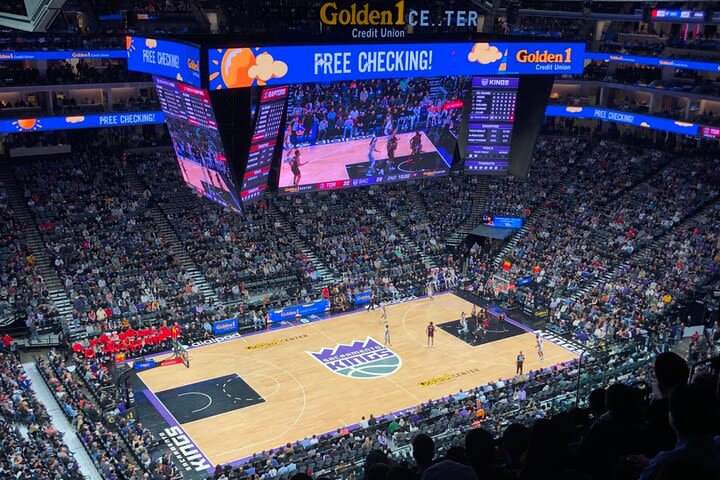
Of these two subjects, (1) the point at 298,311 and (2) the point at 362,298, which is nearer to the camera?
(1) the point at 298,311

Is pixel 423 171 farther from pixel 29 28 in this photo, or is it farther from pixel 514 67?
pixel 29 28

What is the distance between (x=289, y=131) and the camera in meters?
31.8

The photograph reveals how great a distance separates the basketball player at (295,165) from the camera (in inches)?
1284

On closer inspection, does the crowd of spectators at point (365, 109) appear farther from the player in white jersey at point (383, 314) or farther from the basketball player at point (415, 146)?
the player in white jersey at point (383, 314)

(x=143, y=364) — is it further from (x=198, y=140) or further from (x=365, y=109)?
(x=365, y=109)

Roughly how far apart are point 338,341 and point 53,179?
1631 cm

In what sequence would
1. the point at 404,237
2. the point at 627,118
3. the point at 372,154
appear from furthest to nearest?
1. the point at 627,118
2. the point at 404,237
3. the point at 372,154

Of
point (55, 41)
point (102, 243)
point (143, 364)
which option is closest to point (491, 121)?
point (143, 364)

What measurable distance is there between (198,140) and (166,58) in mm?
3162

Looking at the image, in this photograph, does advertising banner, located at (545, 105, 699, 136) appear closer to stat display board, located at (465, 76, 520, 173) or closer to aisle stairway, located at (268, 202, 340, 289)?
stat display board, located at (465, 76, 520, 173)

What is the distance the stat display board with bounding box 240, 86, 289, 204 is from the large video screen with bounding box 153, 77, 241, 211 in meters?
0.73

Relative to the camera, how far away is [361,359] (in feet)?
112

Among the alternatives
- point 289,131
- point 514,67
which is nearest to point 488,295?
point 514,67

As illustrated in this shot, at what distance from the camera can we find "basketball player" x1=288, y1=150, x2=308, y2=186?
3262cm
